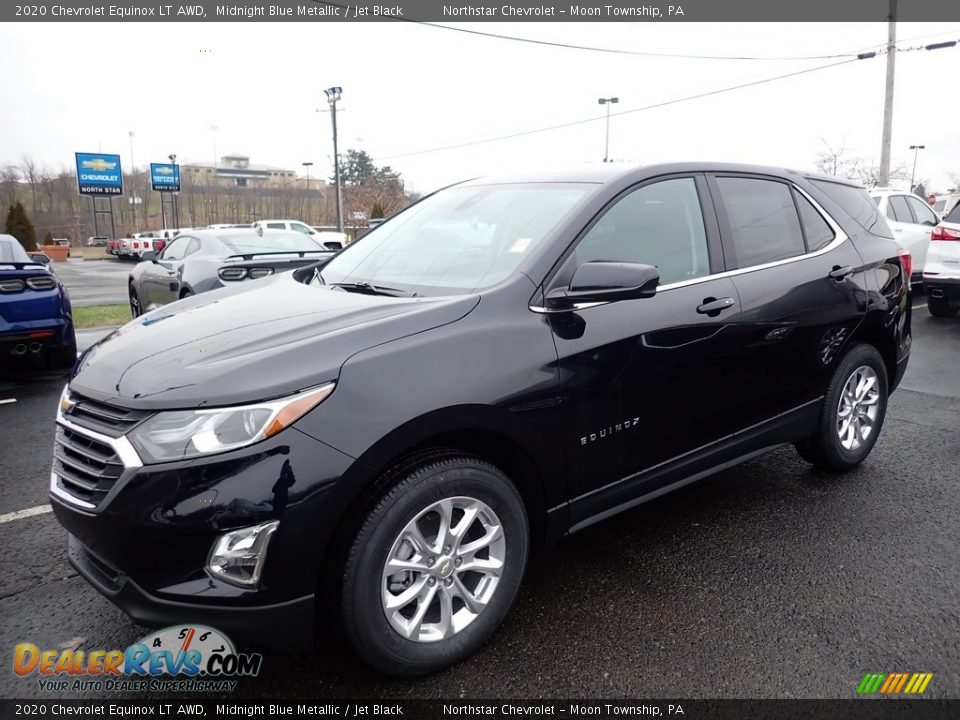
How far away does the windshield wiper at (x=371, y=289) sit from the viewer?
275 cm

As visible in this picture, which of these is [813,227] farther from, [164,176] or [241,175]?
[241,175]

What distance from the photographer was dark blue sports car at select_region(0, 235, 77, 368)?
20.0 feet

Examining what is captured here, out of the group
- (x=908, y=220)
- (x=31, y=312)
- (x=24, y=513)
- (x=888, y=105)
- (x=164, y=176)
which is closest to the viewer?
(x=24, y=513)

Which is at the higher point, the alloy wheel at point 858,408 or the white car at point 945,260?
the white car at point 945,260

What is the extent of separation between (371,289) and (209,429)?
1093 mm

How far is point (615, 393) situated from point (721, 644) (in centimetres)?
99

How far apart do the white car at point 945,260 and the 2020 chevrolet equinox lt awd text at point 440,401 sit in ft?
22.0

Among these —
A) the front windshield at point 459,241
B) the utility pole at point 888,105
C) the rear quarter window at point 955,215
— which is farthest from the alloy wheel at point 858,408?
the utility pole at point 888,105

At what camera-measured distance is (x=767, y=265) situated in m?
3.38

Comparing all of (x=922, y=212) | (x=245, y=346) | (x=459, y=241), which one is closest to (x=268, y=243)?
(x=459, y=241)

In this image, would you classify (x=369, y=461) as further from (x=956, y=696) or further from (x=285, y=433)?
(x=956, y=696)

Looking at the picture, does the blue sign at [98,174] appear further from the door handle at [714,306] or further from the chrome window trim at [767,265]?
the door handle at [714,306]

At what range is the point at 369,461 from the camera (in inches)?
80.8
